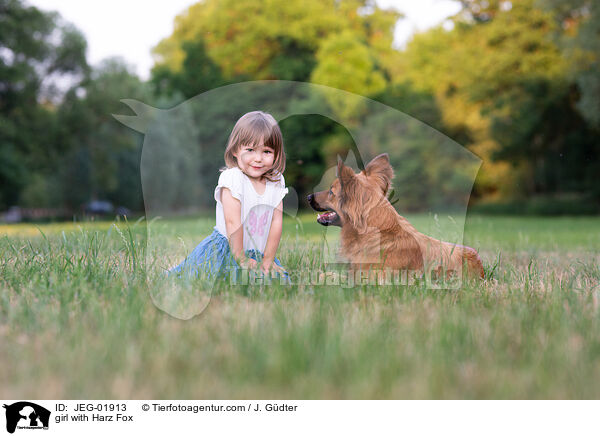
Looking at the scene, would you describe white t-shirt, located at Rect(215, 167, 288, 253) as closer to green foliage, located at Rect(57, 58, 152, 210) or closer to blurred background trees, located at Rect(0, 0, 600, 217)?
blurred background trees, located at Rect(0, 0, 600, 217)

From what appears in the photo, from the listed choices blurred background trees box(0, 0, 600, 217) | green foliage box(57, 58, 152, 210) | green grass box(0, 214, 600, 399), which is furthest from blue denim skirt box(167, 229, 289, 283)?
green foliage box(57, 58, 152, 210)

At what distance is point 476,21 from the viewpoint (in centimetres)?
2753

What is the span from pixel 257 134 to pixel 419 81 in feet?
85.6

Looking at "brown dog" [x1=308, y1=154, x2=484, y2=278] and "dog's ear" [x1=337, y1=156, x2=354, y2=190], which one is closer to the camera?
"dog's ear" [x1=337, y1=156, x2=354, y2=190]

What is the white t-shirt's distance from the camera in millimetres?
Answer: 3652

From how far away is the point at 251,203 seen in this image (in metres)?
3.78

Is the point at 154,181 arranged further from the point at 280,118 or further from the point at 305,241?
the point at 305,241

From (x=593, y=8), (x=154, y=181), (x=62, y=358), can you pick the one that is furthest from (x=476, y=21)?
(x=62, y=358)

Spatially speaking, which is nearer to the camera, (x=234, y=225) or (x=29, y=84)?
(x=234, y=225)

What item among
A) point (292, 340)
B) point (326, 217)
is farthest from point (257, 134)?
point (292, 340)

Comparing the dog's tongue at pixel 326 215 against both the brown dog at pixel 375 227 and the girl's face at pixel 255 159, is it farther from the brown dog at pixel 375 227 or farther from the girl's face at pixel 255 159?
the girl's face at pixel 255 159
